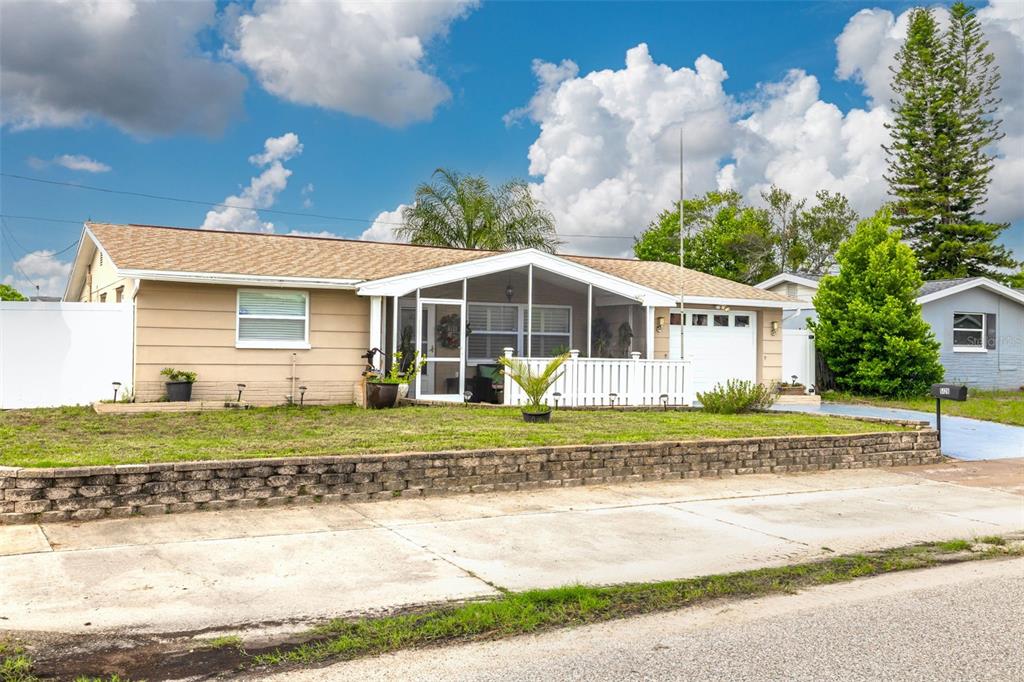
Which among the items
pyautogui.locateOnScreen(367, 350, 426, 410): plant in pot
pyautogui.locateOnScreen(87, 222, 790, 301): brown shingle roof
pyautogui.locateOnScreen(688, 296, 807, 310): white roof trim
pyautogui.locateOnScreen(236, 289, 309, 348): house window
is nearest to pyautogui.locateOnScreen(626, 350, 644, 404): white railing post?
pyautogui.locateOnScreen(688, 296, 807, 310): white roof trim

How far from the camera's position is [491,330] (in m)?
17.6

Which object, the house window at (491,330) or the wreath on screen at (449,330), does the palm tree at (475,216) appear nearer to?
the house window at (491,330)

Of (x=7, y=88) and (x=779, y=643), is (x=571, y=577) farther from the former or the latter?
(x=7, y=88)

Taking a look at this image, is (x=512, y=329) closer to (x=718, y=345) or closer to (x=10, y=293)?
(x=718, y=345)

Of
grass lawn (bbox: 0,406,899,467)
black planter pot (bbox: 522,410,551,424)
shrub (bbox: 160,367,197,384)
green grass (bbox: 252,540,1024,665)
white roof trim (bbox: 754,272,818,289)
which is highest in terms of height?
white roof trim (bbox: 754,272,818,289)

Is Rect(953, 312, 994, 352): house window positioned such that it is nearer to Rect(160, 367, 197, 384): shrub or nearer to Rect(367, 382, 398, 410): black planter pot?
Rect(367, 382, 398, 410): black planter pot

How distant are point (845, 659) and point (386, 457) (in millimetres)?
5257

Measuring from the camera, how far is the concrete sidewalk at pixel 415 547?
5254 millimetres

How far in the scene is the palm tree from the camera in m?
32.4

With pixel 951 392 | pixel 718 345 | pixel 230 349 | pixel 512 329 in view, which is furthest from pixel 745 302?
pixel 230 349

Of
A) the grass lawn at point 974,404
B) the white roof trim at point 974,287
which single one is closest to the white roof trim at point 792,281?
the white roof trim at point 974,287

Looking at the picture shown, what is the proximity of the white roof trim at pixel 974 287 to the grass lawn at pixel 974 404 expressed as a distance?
2.91 metres

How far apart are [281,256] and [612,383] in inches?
273

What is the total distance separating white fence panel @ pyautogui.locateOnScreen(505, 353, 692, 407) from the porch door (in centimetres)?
136
